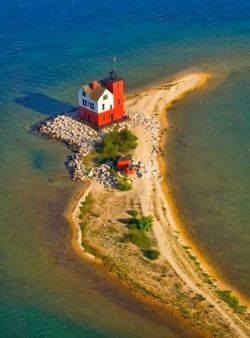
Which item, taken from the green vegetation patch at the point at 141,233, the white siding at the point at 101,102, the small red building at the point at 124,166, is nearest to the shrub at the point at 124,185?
the small red building at the point at 124,166

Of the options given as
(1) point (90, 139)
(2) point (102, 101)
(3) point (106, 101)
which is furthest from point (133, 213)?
(3) point (106, 101)

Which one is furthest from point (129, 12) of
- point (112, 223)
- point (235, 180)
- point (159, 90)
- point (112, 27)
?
point (112, 223)

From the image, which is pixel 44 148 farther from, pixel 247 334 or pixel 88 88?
pixel 247 334

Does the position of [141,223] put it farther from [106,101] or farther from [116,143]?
[106,101]

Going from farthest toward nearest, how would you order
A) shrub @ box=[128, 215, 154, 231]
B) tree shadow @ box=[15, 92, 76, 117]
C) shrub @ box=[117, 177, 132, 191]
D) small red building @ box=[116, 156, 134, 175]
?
1. tree shadow @ box=[15, 92, 76, 117]
2. small red building @ box=[116, 156, 134, 175]
3. shrub @ box=[117, 177, 132, 191]
4. shrub @ box=[128, 215, 154, 231]

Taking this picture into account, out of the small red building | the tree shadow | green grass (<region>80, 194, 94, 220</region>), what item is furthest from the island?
the tree shadow

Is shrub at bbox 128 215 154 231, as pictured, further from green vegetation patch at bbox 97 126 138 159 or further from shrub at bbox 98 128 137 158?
shrub at bbox 98 128 137 158

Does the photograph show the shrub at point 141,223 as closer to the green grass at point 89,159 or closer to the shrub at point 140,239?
the shrub at point 140,239
